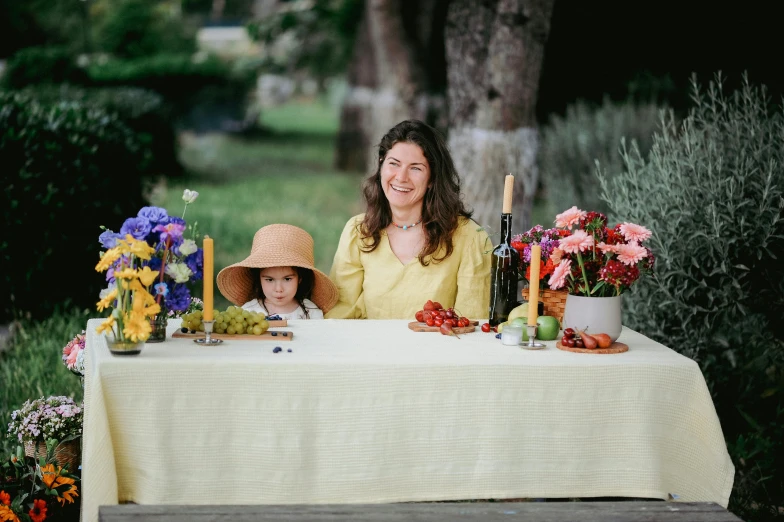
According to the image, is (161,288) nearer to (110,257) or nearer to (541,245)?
(110,257)

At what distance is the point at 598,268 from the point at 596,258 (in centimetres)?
4

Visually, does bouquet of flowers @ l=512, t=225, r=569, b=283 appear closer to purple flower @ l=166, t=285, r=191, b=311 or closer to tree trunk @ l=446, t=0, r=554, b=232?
purple flower @ l=166, t=285, r=191, b=311

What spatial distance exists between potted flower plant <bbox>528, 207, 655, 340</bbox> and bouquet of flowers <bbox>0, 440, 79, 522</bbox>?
197 cm

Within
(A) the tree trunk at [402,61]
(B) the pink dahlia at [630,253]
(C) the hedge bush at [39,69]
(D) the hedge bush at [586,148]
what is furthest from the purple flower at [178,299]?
(C) the hedge bush at [39,69]

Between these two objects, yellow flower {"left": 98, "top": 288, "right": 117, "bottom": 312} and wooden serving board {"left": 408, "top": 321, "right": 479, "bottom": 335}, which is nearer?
yellow flower {"left": 98, "top": 288, "right": 117, "bottom": 312}

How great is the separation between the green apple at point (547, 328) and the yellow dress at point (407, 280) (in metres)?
0.75

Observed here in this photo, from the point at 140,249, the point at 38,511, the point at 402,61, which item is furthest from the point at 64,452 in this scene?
the point at 402,61

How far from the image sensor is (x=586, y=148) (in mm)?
9539

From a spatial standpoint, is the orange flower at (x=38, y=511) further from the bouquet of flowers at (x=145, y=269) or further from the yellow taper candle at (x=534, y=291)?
the yellow taper candle at (x=534, y=291)

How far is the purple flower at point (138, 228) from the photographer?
10.2 feet

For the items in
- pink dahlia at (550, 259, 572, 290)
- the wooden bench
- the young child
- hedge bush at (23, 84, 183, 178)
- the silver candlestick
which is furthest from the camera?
hedge bush at (23, 84, 183, 178)

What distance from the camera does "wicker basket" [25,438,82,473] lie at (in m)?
3.71

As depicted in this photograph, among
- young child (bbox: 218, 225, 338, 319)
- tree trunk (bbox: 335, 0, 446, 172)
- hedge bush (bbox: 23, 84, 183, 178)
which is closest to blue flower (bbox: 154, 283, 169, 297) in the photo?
young child (bbox: 218, 225, 338, 319)

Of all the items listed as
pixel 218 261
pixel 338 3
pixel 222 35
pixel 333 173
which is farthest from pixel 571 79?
pixel 222 35
